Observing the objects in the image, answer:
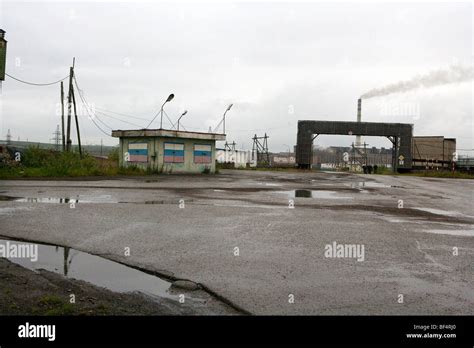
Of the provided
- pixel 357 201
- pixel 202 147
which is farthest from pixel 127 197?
pixel 202 147

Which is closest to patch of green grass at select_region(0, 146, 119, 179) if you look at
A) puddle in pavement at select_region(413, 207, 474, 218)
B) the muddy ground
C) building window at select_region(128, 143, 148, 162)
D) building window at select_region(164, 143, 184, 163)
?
building window at select_region(128, 143, 148, 162)

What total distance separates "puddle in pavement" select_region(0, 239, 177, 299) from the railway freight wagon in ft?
179

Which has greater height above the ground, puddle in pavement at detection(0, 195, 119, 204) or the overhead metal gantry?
the overhead metal gantry

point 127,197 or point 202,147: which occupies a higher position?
point 202,147

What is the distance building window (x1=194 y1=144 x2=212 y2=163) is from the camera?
34.4 meters

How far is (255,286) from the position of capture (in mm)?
4645

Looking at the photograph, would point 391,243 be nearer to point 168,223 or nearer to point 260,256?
point 260,256

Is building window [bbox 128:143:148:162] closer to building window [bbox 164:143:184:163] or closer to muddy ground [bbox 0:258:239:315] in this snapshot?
building window [bbox 164:143:184:163]

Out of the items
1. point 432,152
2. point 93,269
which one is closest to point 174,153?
point 93,269

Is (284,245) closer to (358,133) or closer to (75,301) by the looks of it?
(75,301)

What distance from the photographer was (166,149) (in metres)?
32.1
